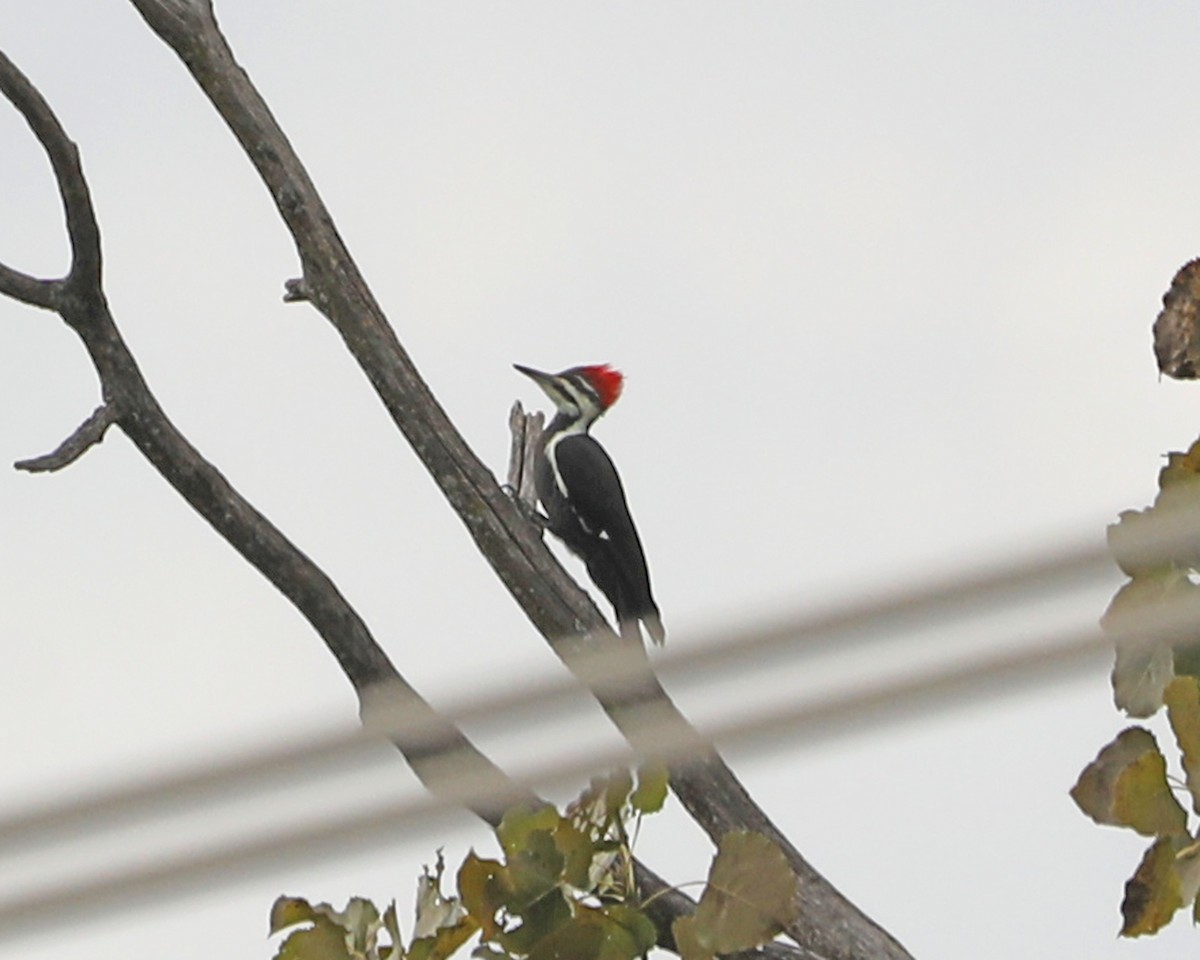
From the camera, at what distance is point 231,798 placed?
0.97 m

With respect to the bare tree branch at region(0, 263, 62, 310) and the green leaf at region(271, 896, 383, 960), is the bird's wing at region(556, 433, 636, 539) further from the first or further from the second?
the green leaf at region(271, 896, 383, 960)

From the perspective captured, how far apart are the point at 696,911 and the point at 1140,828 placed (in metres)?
0.83

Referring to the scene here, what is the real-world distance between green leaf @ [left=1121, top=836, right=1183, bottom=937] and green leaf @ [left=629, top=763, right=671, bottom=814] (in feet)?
2.93

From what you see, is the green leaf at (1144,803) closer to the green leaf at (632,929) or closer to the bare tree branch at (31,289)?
the green leaf at (632,929)

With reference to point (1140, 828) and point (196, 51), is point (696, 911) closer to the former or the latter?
point (1140, 828)

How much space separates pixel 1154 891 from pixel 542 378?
4.93 m

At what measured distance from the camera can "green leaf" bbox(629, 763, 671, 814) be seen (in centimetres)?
267

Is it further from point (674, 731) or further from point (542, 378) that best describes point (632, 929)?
point (542, 378)

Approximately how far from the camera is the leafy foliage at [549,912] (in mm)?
2512

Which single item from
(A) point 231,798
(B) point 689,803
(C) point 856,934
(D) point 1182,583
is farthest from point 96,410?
(A) point 231,798

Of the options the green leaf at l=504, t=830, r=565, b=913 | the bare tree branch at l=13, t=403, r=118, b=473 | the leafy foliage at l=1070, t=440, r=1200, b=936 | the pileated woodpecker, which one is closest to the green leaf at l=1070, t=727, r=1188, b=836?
the leafy foliage at l=1070, t=440, r=1200, b=936

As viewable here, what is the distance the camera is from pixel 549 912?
2535 millimetres

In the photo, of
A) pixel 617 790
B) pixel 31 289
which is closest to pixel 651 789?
pixel 617 790

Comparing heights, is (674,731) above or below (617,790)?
below
